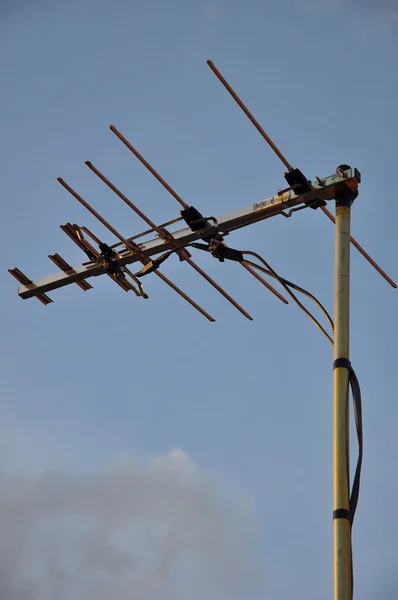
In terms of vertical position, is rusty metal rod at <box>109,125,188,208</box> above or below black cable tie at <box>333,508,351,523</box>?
above

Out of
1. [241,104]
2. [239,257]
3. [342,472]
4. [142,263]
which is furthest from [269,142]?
[342,472]

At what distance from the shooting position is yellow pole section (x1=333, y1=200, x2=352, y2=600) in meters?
10.7

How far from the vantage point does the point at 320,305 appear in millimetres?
13016

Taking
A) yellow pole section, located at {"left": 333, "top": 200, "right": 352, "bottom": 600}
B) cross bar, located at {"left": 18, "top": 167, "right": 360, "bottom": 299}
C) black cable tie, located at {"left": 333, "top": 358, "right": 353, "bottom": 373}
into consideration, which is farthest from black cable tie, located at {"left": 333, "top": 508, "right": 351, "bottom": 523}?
cross bar, located at {"left": 18, "top": 167, "right": 360, "bottom": 299}

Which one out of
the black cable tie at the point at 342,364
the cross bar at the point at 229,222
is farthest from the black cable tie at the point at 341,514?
the cross bar at the point at 229,222

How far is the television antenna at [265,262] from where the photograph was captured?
1110 centimetres

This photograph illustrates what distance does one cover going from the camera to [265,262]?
1388 centimetres

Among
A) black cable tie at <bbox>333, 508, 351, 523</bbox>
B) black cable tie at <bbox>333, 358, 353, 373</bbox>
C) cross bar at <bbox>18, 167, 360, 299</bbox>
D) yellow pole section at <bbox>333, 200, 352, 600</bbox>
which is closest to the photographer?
yellow pole section at <bbox>333, 200, 352, 600</bbox>

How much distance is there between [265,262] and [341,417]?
9.93 ft

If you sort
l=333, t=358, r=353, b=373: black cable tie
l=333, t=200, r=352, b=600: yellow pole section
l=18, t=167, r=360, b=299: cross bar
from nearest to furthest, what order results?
l=333, t=200, r=352, b=600: yellow pole section < l=333, t=358, r=353, b=373: black cable tie < l=18, t=167, r=360, b=299: cross bar

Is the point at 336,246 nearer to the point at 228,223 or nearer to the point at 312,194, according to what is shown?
the point at 312,194

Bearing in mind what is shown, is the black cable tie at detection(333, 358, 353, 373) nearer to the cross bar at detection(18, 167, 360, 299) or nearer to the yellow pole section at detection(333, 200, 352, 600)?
the yellow pole section at detection(333, 200, 352, 600)

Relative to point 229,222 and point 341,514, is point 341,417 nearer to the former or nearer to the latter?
point 341,514

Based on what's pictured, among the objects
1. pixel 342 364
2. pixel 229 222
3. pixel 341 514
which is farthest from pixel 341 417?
pixel 229 222
